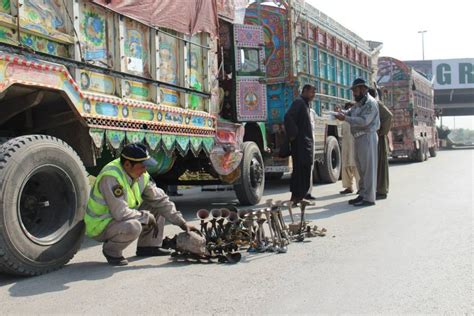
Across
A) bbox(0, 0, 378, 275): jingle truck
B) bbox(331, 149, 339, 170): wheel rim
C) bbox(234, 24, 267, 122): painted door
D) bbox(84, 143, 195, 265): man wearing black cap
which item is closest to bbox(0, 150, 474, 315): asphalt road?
bbox(84, 143, 195, 265): man wearing black cap

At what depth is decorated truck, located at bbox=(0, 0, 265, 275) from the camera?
357cm

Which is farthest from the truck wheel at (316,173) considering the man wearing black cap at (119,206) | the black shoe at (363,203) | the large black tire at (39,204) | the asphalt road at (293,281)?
the large black tire at (39,204)

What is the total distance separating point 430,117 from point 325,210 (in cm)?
1942

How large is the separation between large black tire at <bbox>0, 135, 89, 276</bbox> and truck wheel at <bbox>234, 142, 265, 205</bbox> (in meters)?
3.57

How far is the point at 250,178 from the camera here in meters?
7.65

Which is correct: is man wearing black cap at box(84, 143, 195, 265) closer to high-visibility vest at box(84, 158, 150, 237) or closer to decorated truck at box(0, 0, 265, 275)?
high-visibility vest at box(84, 158, 150, 237)

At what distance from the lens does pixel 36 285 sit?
11.3ft

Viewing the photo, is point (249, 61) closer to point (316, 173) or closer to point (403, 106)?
point (316, 173)

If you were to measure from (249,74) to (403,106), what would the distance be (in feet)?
43.2

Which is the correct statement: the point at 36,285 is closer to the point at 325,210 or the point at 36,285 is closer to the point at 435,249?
the point at 435,249

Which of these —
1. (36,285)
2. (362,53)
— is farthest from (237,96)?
(362,53)

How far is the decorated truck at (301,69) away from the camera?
32.4 feet

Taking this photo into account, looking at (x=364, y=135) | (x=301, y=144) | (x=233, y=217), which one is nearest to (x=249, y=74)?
(x=301, y=144)

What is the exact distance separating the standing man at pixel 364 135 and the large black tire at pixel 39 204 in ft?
15.3
